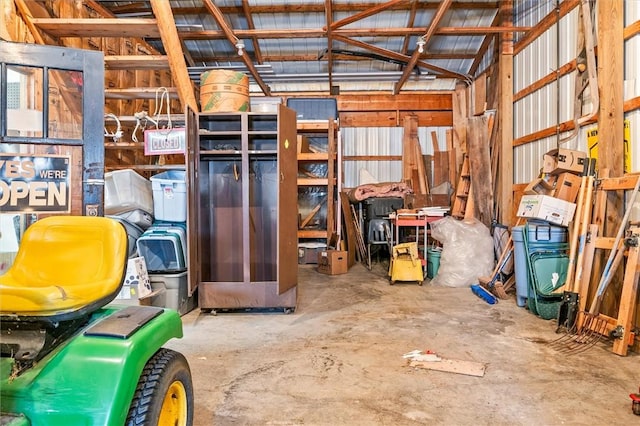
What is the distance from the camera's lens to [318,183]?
22.6 feet

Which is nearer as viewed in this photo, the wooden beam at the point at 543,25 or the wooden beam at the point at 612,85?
the wooden beam at the point at 612,85

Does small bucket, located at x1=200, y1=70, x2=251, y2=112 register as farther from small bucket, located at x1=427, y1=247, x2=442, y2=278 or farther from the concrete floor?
small bucket, located at x1=427, y1=247, x2=442, y2=278

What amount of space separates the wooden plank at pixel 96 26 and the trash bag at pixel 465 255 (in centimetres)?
413

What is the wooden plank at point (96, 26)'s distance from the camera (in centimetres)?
342

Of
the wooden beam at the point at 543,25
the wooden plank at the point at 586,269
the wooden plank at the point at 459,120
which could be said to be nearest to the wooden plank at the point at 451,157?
the wooden plank at the point at 459,120

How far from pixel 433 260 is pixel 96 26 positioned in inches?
187

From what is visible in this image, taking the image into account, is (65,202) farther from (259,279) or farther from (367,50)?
(367,50)

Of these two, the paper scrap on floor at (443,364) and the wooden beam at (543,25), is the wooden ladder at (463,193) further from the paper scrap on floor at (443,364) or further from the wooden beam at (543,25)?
the paper scrap on floor at (443,364)

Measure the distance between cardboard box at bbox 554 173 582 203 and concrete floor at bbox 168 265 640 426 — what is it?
3.87 ft

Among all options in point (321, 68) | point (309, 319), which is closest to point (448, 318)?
point (309, 319)

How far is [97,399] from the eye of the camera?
1266 millimetres

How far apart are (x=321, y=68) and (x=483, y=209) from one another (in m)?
4.03

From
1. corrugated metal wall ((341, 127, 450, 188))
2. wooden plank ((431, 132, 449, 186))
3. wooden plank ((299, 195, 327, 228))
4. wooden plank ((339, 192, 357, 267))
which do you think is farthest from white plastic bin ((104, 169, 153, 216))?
wooden plank ((431, 132, 449, 186))

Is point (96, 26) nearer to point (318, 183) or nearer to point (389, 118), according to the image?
point (318, 183)
